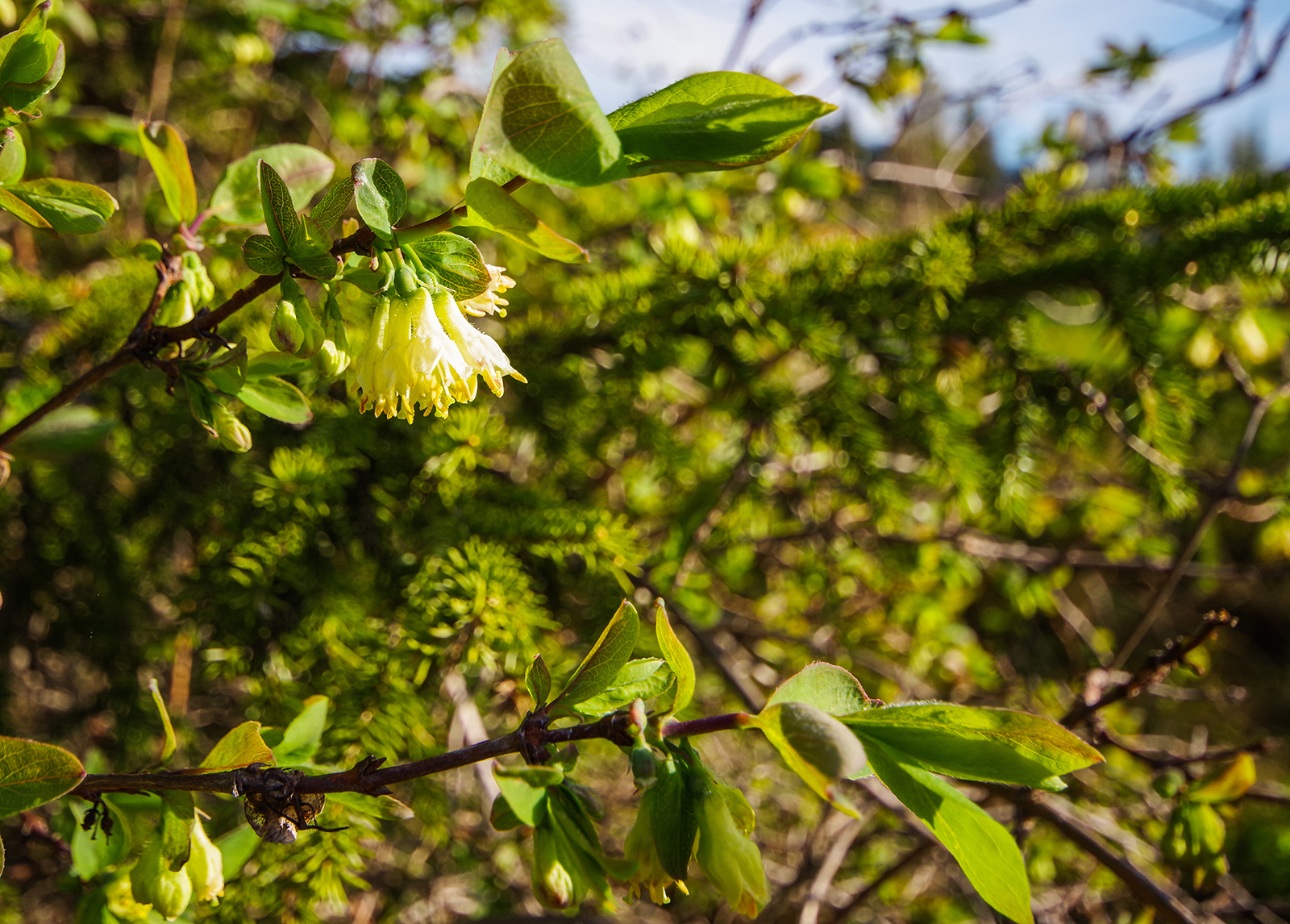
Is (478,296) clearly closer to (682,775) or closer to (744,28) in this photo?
(682,775)

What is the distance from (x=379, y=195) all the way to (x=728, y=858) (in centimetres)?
40

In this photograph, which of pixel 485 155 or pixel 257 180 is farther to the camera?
pixel 257 180

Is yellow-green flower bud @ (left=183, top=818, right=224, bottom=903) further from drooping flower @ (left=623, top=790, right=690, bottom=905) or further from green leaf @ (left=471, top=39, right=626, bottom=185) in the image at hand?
green leaf @ (left=471, top=39, right=626, bottom=185)

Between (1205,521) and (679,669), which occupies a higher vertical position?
(679,669)

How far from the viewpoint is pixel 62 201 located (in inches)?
20.1

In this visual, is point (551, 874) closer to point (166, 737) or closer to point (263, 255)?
point (166, 737)

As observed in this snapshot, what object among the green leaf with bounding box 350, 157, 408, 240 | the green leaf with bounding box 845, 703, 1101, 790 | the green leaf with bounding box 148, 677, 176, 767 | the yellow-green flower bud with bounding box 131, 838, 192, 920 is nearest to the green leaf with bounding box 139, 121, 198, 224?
the green leaf with bounding box 350, 157, 408, 240

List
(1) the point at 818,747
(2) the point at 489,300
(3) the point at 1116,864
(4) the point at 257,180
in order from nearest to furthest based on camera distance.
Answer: (1) the point at 818,747 < (2) the point at 489,300 < (4) the point at 257,180 < (3) the point at 1116,864

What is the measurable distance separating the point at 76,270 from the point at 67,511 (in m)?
0.99

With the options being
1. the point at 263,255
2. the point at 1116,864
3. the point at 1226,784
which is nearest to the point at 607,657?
the point at 263,255

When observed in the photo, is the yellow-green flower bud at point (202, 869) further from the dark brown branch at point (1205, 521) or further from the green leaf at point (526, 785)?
the dark brown branch at point (1205, 521)

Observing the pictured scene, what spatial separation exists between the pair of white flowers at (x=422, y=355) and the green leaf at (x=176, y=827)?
30 centimetres

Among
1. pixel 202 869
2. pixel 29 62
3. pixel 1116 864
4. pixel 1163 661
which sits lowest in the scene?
pixel 1116 864

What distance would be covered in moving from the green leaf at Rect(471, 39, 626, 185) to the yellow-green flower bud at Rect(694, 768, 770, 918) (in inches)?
13.5
